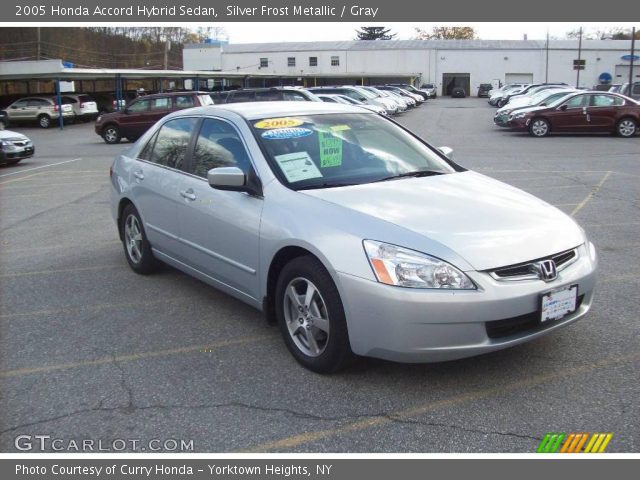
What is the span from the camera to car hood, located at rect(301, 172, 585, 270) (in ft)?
11.6

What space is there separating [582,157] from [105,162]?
38.8 feet

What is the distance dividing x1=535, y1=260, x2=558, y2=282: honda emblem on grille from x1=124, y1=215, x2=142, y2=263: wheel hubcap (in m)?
3.72

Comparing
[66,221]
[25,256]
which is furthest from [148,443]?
[66,221]

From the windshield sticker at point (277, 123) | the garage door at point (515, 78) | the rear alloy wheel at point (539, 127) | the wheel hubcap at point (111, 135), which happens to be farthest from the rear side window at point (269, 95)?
the garage door at point (515, 78)

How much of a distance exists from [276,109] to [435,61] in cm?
7712

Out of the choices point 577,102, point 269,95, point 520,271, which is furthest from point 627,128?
point 520,271

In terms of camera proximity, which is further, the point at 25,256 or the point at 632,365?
the point at 25,256

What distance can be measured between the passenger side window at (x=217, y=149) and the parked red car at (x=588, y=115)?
18.0 meters

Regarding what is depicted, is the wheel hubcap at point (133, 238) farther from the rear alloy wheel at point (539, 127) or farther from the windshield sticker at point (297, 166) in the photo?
the rear alloy wheel at point (539, 127)

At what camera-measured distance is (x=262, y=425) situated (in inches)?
132

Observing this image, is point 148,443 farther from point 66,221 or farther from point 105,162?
point 105,162

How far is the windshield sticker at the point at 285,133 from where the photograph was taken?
4.58 meters

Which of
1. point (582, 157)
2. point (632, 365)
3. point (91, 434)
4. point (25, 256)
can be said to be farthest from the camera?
point (582, 157)
